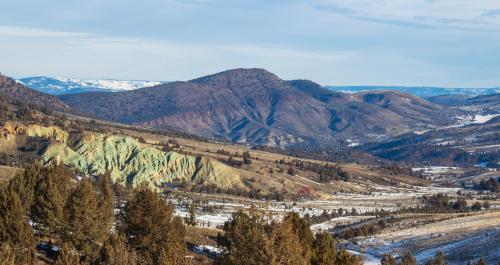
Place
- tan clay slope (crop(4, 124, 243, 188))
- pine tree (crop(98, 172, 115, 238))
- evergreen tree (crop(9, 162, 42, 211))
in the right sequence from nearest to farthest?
evergreen tree (crop(9, 162, 42, 211)) → pine tree (crop(98, 172, 115, 238)) → tan clay slope (crop(4, 124, 243, 188))

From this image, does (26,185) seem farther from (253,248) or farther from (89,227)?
(253,248)

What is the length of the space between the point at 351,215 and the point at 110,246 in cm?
10513

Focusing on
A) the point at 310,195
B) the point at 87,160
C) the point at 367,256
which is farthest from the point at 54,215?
the point at 310,195

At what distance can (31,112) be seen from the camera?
7018 inches

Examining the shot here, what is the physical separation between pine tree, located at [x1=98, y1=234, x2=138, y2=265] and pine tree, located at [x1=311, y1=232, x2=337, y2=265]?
13.4 metres

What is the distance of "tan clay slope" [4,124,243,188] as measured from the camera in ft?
475

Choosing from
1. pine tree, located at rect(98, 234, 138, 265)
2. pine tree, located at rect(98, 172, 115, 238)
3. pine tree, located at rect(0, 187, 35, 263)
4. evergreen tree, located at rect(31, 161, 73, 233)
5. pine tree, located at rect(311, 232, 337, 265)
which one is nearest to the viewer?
pine tree, located at rect(98, 234, 138, 265)

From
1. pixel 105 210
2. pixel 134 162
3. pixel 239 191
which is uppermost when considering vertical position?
pixel 105 210

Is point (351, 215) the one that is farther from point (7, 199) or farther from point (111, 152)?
point (7, 199)

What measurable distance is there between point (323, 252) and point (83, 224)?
20604 mm

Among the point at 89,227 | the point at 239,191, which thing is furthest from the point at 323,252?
the point at 239,191

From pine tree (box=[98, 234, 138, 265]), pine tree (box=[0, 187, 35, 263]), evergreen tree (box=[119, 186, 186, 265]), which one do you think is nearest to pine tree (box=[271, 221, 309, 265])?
pine tree (box=[98, 234, 138, 265])

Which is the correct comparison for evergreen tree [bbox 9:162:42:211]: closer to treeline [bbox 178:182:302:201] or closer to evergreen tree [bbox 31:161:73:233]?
evergreen tree [bbox 31:161:73:233]

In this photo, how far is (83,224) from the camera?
52500mm
